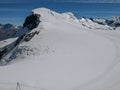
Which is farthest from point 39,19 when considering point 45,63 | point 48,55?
point 45,63

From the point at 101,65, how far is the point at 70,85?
8.26 meters


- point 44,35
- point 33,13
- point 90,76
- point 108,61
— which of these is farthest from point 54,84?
point 33,13

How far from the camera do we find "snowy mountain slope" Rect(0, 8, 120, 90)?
29016mm

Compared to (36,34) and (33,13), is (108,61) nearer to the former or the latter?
(36,34)

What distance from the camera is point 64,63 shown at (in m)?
36.5

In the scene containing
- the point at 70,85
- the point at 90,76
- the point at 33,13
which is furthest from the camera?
the point at 33,13

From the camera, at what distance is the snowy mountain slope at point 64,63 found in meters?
29.0

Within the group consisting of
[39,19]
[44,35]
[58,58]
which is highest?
[39,19]

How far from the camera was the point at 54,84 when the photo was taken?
94.5 ft

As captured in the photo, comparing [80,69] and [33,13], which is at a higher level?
[33,13]

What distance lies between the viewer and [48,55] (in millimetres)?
40438

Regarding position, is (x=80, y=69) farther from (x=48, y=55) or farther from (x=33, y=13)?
(x=33, y=13)

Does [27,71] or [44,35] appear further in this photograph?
[44,35]

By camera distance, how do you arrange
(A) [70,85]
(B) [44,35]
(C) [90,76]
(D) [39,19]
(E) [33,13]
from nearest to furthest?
(A) [70,85] → (C) [90,76] → (B) [44,35] → (D) [39,19] → (E) [33,13]
